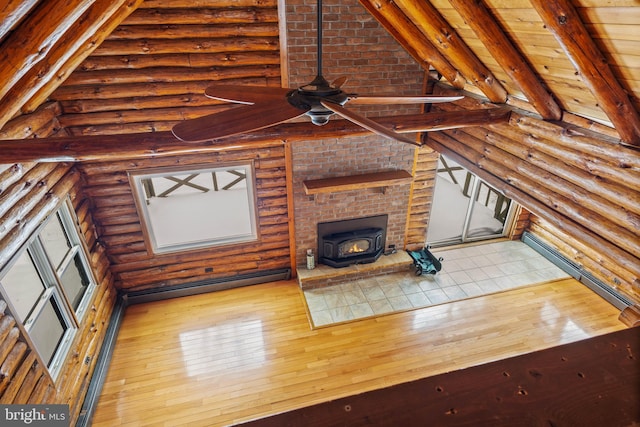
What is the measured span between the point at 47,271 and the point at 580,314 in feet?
23.0

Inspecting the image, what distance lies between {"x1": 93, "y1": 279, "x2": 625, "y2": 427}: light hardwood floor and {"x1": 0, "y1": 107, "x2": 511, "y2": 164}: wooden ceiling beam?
2.70 meters

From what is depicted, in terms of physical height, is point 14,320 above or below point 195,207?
above

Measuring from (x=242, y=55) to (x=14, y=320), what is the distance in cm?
368

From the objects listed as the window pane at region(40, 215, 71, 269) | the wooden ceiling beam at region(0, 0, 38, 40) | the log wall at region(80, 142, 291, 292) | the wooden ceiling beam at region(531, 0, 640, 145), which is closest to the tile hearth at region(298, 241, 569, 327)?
the log wall at region(80, 142, 291, 292)

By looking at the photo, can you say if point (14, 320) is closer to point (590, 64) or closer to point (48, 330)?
point (48, 330)

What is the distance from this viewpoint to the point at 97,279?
5047 mm

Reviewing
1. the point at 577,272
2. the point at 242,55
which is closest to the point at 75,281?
the point at 242,55

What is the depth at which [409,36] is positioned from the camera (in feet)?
14.6

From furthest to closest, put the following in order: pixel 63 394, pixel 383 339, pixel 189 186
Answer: pixel 189 186 < pixel 383 339 < pixel 63 394

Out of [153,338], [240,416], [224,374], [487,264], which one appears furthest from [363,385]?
[487,264]

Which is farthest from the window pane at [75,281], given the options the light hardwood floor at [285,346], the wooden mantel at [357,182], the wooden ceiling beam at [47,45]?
the wooden mantel at [357,182]

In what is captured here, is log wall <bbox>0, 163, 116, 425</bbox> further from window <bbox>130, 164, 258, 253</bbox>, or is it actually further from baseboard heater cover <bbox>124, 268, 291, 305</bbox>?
window <bbox>130, 164, 258, 253</bbox>

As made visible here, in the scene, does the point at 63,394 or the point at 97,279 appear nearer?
the point at 63,394

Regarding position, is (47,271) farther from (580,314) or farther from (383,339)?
(580,314)
